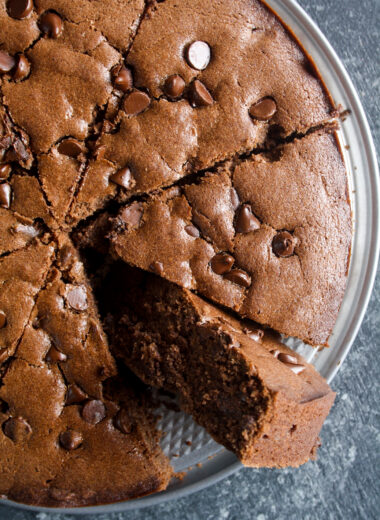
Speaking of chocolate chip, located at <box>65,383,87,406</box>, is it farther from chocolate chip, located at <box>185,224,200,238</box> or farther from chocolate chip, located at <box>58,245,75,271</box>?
chocolate chip, located at <box>185,224,200,238</box>

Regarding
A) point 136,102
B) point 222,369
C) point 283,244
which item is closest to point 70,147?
point 136,102

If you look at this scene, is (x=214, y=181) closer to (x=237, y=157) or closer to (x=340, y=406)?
A: (x=237, y=157)

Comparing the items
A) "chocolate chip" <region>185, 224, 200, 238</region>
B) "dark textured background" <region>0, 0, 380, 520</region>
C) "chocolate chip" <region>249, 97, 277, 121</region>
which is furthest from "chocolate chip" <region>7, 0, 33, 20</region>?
"dark textured background" <region>0, 0, 380, 520</region>

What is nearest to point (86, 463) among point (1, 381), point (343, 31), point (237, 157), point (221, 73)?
point (1, 381)

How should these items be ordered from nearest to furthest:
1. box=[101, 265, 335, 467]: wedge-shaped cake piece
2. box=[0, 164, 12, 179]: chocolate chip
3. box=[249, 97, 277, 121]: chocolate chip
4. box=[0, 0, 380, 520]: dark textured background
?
box=[101, 265, 335, 467]: wedge-shaped cake piece
box=[0, 164, 12, 179]: chocolate chip
box=[249, 97, 277, 121]: chocolate chip
box=[0, 0, 380, 520]: dark textured background

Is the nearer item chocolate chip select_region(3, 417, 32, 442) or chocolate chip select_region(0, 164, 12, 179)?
chocolate chip select_region(0, 164, 12, 179)

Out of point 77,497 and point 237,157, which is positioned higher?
point 237,157
